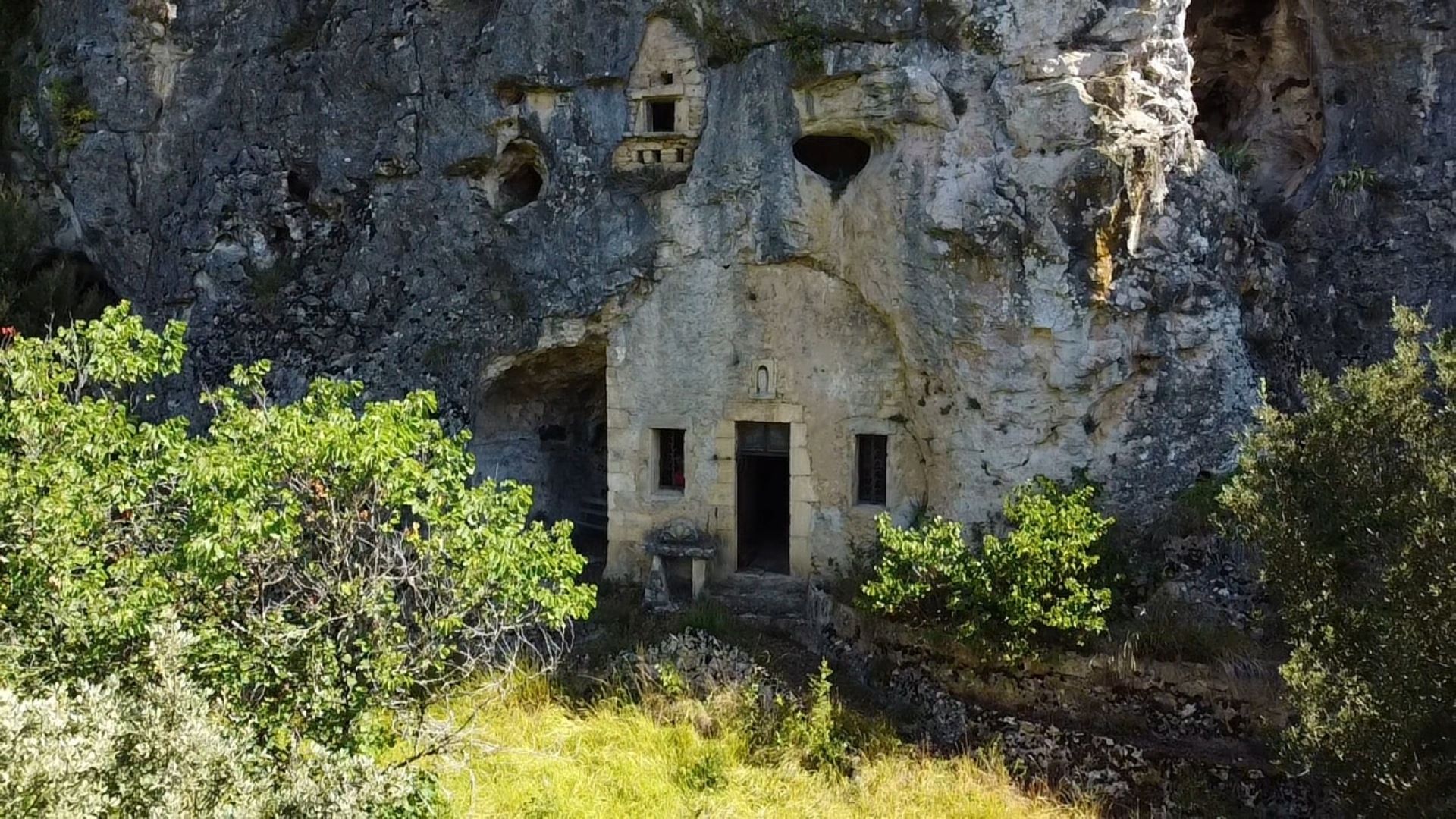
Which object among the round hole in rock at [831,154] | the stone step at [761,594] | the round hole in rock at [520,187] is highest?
the round hole in rock at [831,154]

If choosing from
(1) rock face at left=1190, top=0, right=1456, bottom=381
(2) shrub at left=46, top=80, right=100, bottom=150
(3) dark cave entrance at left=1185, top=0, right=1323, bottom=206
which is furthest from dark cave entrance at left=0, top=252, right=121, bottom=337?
(1) rock face at left=1190, top=0, right=1456, bottom=381

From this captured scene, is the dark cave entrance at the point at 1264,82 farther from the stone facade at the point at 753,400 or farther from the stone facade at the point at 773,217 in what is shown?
the stone facade at the point at 753,400

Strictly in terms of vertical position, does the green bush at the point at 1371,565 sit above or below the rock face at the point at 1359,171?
below

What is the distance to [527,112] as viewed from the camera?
15.8 meters

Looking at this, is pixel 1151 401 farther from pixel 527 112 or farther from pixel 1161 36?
pixel 527 112

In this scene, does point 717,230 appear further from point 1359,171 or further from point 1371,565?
point 1371,565

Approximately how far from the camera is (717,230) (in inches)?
596

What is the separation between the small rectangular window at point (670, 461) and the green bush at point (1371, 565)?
883cm

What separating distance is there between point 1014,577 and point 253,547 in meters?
7.61

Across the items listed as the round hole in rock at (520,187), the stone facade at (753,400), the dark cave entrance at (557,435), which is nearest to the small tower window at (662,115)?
the round hole in rock at (520,187)

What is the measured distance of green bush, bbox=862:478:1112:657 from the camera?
11.1m

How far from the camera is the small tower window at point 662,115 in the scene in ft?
51.2

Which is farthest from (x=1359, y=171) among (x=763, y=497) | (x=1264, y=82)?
(x=763, y=497)

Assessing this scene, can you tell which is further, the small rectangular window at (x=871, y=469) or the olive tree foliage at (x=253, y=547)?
the small rectangular window at (x=871, y=469)
